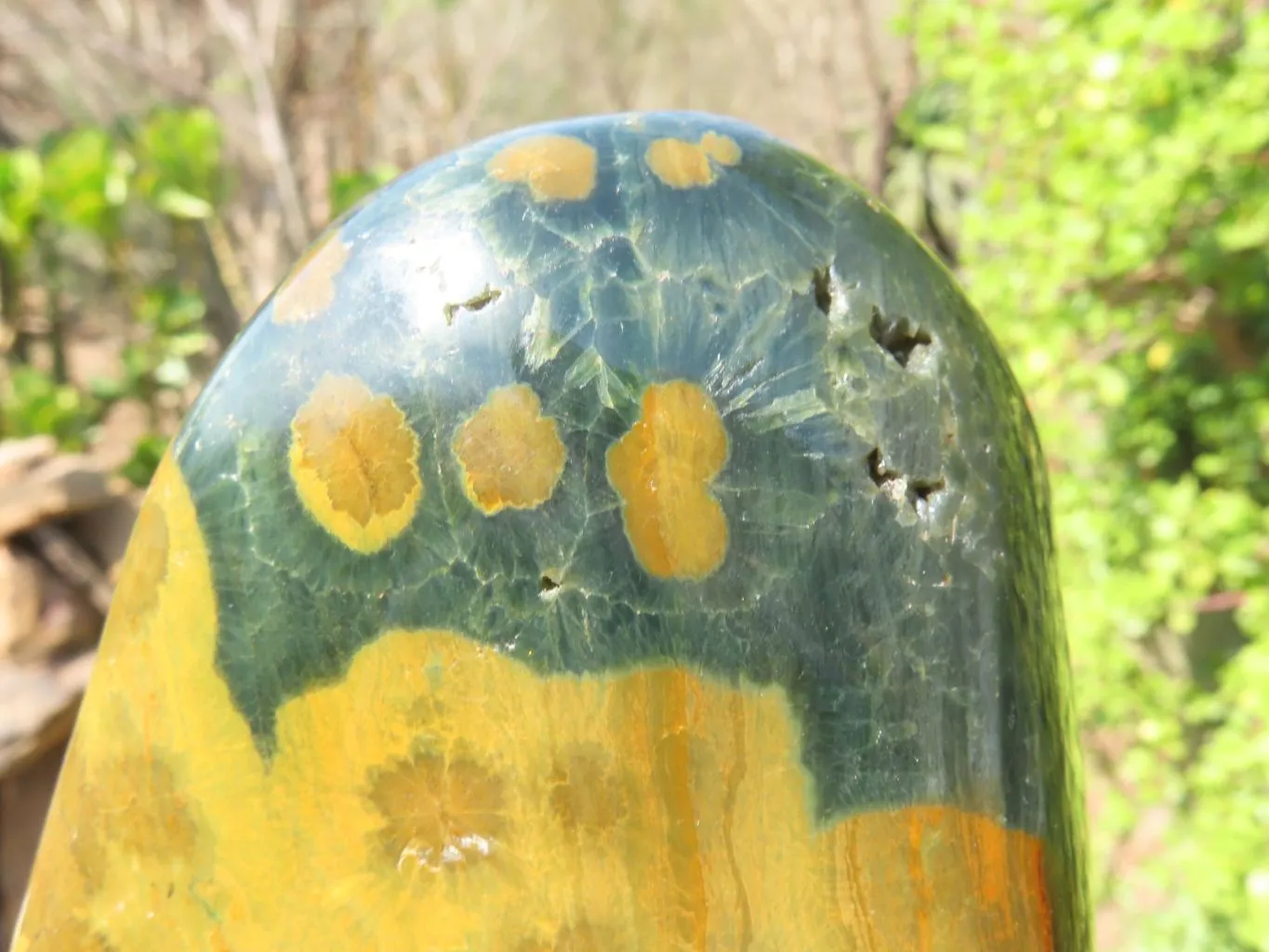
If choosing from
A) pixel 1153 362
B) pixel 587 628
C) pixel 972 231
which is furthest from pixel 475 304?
pixel 1153 362

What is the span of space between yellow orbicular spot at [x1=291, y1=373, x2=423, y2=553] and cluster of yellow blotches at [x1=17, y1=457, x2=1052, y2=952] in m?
0.07

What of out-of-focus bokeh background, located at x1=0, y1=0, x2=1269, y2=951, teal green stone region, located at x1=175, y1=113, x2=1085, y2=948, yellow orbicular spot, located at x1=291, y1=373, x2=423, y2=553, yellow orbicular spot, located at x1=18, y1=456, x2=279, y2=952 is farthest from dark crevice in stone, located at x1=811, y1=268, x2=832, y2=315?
out-of-focus bokeh background, located at x1=0, y1=0, x2=1269, y2=951

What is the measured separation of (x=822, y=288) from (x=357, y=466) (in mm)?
295

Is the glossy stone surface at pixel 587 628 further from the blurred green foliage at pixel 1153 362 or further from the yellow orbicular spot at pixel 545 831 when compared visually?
the blurred green foliage at pixel 1153 362

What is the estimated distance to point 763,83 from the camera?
13.7ft

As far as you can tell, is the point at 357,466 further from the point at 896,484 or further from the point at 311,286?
the point at 896,484

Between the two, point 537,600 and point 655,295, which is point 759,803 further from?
point 655,295

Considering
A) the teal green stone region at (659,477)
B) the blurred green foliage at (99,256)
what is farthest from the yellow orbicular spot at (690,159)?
the blurred green foliage at (99,256)

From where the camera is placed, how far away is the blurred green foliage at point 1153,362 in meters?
1.72

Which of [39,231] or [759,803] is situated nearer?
[759,803]

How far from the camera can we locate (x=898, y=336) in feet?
2.11

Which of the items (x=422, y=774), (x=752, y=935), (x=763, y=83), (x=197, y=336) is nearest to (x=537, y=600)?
(x=422, y=774)

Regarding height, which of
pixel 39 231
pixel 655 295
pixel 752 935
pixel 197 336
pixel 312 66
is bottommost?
pixel 752 935

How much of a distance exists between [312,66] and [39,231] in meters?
1.43
